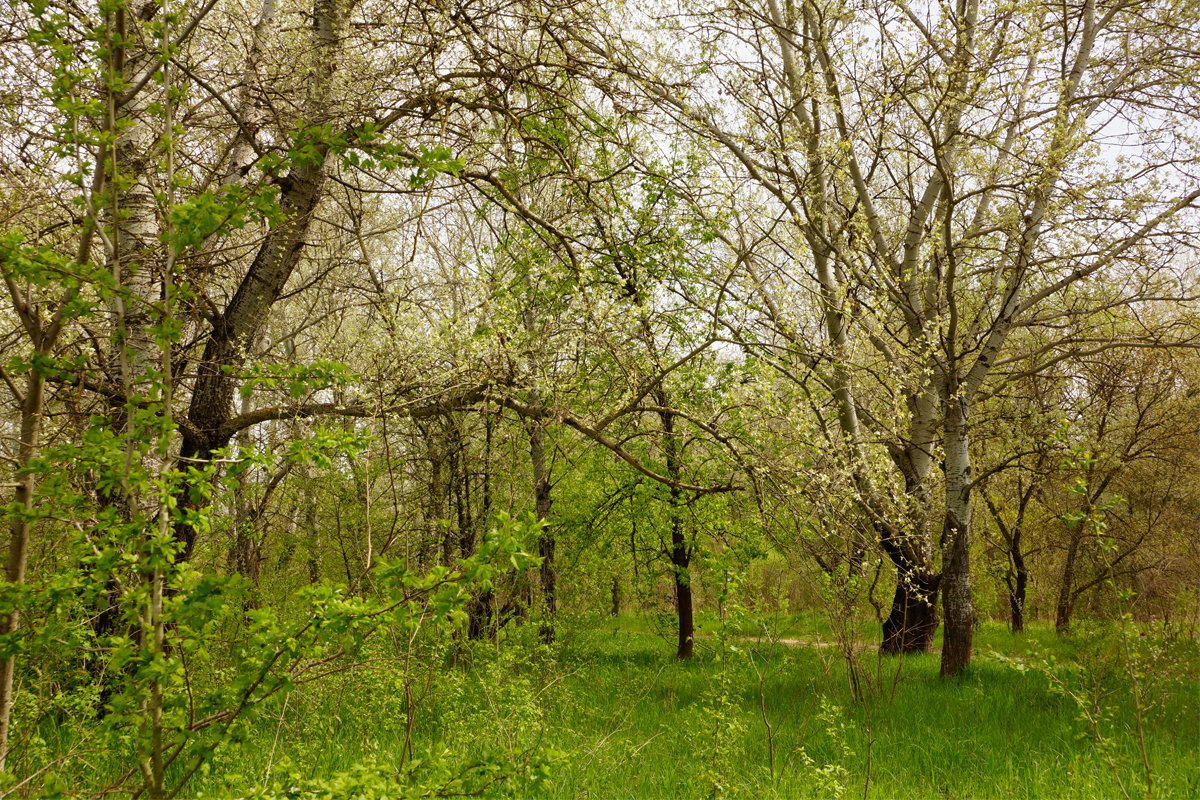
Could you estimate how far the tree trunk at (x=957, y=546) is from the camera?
6852mm

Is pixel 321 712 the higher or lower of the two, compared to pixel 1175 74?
lower

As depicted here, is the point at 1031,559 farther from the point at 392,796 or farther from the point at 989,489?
the point at 392,796

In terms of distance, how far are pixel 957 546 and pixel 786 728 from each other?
2.59m

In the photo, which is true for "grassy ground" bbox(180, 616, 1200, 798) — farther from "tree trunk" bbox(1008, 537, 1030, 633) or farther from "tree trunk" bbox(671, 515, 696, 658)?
"tree trunk" bbox(1008, 537, 1030, 633)

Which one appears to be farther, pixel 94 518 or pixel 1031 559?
pixel 1031 559

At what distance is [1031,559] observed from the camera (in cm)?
1272

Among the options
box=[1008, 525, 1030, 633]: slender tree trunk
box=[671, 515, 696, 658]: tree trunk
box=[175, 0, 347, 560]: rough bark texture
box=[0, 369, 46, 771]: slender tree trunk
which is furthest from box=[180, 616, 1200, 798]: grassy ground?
box=[1008, 525, 1030, 633]: slender tree trunk

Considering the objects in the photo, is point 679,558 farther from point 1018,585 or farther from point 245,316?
point 1018,585

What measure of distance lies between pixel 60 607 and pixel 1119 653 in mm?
8157

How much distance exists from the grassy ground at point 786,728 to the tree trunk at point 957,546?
319 millimetres

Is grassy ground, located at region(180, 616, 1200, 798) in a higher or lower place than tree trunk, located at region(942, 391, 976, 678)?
lower

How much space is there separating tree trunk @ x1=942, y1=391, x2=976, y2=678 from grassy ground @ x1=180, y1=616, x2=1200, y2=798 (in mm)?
319

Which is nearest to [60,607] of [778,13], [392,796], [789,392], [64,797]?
[64,797]

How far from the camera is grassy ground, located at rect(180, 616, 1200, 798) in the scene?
4105 mm
